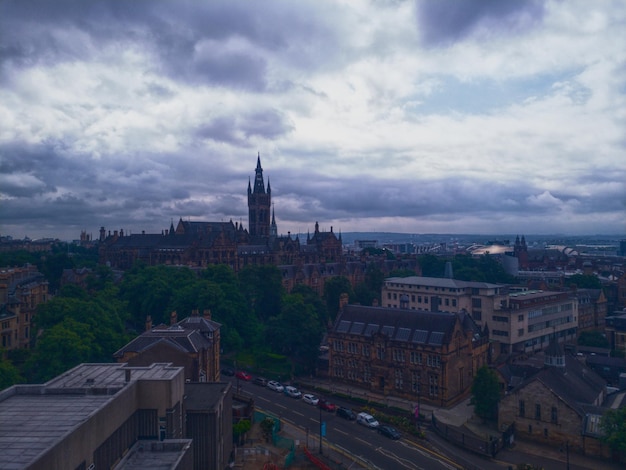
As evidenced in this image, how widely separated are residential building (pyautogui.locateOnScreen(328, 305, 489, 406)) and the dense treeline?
5.56 metres

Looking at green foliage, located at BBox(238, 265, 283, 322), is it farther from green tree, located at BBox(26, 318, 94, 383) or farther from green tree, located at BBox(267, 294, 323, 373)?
green tree, located at BBox(26, 318, 94, 383)

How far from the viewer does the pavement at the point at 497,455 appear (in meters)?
45.3

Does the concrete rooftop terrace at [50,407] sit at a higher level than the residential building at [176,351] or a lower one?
higher

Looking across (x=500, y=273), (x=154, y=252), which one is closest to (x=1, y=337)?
(x=154, y=252)

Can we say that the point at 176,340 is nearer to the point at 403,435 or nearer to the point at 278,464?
the point at 278,464

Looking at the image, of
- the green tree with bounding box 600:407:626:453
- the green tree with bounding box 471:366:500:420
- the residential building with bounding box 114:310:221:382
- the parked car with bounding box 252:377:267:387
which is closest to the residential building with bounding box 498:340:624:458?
the green tree with bounding box 471:366:500:420

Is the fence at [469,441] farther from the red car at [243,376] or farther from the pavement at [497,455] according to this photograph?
the red car at [243,376]

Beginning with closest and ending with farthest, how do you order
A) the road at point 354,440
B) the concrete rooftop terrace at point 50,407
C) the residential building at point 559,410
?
1. the concrete rooftop terrace at point 50,407
2. the road at point 354,440
3. the residential building at point 559,410

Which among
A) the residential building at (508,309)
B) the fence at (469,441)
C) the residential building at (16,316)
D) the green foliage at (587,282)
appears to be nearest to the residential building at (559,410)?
the fence at (469,441)

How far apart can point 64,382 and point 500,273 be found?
430 feet

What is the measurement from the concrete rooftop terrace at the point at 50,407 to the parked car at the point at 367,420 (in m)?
24.9

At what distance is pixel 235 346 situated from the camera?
7819 centimetres

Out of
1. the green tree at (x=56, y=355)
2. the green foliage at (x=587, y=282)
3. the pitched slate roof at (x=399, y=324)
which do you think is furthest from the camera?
the green foliage at (x=587, y=282)

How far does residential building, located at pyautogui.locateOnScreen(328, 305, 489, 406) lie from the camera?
61.4 meters
